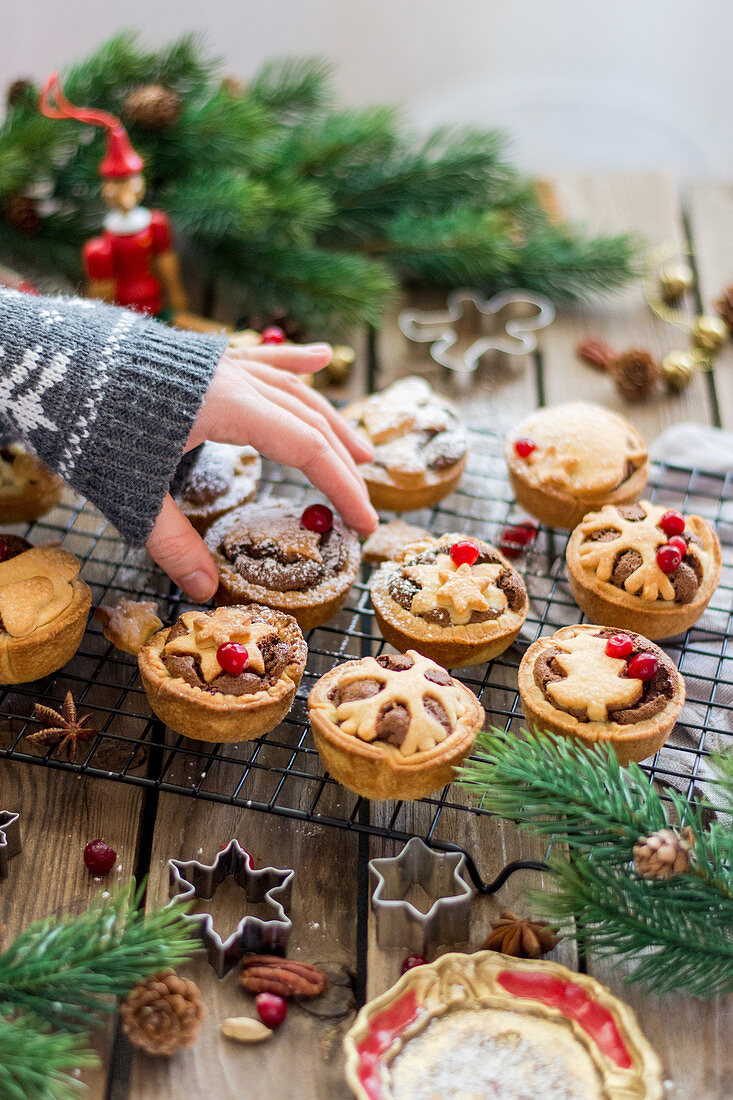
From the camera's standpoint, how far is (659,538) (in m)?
2.10

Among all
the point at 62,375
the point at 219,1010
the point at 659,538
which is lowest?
the point at 219,1010

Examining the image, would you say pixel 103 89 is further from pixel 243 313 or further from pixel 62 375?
pixel 62 375

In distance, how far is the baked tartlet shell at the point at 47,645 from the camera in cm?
189

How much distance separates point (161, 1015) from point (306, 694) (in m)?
0.66

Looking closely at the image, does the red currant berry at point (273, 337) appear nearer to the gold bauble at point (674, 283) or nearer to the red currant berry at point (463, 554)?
the red currant berry at point (463, 554)

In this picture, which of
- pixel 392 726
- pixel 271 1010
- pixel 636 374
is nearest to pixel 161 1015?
pixel 271 1010

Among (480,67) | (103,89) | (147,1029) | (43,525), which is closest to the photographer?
(147,1029)

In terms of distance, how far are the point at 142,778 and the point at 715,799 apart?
1.01 metres

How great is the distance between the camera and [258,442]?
6.75 feet

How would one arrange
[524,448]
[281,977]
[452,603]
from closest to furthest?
[281,977] < [452,603] < [524,448]

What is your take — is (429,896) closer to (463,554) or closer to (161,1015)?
(161,1015)

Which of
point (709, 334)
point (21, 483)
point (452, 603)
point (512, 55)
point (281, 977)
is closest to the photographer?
point (281, 977)

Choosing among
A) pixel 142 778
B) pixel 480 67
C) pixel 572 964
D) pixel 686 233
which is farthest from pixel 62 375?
pixel 480 67

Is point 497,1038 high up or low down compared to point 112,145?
down
